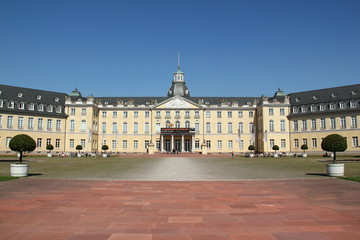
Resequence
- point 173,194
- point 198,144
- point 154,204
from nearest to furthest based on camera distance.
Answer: point 154,204
point 173,194
point 198,144

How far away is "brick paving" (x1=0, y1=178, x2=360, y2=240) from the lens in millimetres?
5461

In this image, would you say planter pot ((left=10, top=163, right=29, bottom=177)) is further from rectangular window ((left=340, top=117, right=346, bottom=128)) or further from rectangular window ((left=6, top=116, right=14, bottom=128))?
rectangular window ((left=340, top=117, right=346, bottom=128))

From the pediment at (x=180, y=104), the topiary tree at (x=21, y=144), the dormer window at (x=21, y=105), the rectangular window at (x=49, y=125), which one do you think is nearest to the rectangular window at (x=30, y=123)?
the dormer window at (x=21, y=105)

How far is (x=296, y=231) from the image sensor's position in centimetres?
560

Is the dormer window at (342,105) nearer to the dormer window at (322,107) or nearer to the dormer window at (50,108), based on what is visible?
the dormer window at (322,107)

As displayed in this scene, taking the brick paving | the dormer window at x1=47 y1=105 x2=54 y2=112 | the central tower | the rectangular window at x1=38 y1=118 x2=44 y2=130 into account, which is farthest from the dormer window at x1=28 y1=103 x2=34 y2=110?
the brick paving

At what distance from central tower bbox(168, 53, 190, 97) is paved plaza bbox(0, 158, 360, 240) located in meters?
60.9

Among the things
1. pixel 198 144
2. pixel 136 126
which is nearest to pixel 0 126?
pixel 136 126

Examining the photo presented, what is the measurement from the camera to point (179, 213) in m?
7.04

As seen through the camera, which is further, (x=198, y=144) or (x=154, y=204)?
(x=198, y=144)

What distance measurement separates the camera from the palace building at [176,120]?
178ft

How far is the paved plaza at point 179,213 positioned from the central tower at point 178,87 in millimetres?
60850

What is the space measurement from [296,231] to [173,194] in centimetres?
488

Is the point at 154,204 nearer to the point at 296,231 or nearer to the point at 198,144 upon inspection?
the point at 296,231
